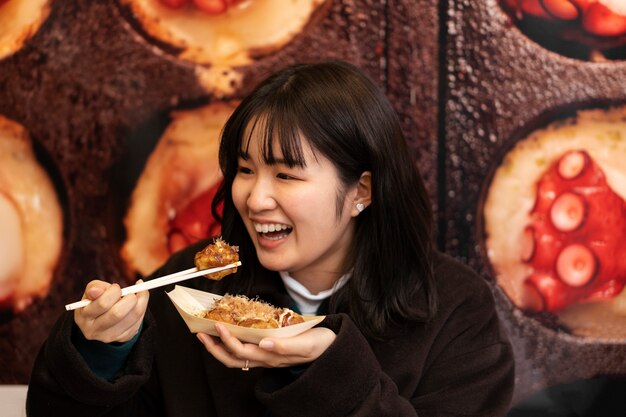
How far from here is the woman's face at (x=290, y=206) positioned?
68.9 inches

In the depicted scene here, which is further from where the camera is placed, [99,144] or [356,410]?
[99,144]

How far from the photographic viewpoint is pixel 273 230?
1801 millimetres

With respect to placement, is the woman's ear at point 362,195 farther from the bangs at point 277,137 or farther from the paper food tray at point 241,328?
the paper food tray at point 241,328

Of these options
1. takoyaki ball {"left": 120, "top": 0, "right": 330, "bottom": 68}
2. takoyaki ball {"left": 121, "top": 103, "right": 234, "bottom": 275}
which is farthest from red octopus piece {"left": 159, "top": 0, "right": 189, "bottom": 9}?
takoyaki ball {"left": 121, "top": 103, "right": 234, "bottom": 275}

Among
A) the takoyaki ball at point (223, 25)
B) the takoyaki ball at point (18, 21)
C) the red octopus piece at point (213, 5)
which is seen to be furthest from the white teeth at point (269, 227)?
the takoyaki ball at point (18, 21)

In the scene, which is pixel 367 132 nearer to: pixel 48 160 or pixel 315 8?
pixel 315 8

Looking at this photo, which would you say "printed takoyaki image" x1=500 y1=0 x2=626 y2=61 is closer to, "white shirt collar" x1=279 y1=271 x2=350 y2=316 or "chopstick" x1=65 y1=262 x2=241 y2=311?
"white shirt collar" x1=279 y1=271 x2=350 y2=316

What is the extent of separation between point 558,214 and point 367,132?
0.89 metres

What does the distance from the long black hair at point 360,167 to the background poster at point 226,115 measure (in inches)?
19.0

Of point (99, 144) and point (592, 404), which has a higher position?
point (99, 144)

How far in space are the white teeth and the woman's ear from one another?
22 cm

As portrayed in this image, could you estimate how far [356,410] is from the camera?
1617 millimetres

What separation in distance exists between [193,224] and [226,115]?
0.40m

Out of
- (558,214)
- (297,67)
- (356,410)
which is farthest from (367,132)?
(558,214)
